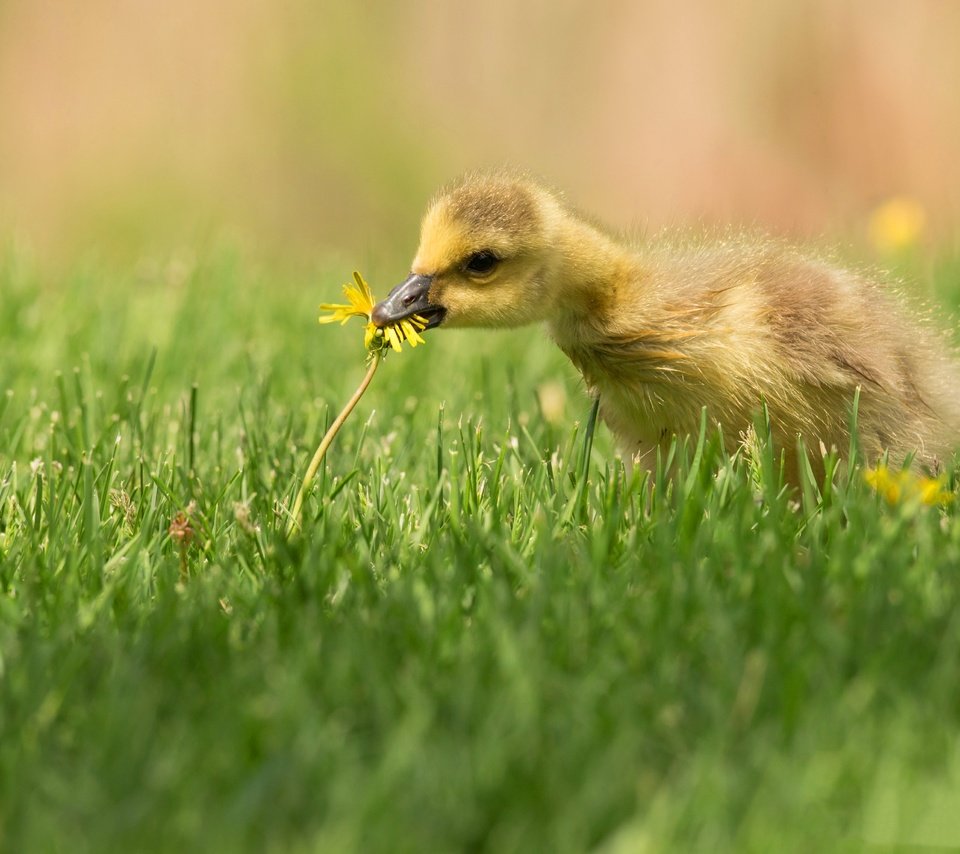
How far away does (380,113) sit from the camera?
11.4 m

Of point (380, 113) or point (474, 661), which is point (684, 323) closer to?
point (474, 661)

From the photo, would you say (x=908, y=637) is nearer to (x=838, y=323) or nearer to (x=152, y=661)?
(x=152, y=661)

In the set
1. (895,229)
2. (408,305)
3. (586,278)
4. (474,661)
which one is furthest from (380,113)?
(474,661)

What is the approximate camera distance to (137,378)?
4793 millimetres

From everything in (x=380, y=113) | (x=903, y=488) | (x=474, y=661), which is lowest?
(x=474, y=661)

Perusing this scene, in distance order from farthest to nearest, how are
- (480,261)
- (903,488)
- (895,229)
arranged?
1. (895,229)
2. (480,261)
3. (903,488)

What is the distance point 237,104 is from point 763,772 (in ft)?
33.7

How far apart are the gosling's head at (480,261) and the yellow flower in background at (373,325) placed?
2cm

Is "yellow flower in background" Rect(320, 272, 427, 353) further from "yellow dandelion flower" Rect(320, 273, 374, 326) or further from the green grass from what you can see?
the green grass

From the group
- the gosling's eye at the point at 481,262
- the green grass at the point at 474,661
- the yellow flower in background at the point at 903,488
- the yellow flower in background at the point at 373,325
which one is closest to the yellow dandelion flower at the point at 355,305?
the yellow flower in background at the point at 373,325

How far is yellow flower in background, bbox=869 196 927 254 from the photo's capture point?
650 cm

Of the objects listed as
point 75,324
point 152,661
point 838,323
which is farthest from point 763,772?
point 75,324

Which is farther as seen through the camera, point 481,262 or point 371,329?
Answer: point 481,262

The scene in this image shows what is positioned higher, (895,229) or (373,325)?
(895,229)
